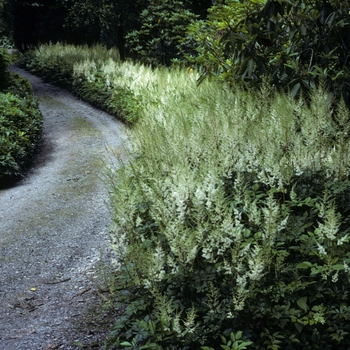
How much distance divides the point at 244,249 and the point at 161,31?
1461 centimetres

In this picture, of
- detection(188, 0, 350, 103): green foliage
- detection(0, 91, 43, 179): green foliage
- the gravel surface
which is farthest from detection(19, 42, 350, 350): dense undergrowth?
detection(0, 91, 43, 179): green foliage

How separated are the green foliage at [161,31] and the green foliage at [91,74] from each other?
1.11m

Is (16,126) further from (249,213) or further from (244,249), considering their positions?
(244,249)

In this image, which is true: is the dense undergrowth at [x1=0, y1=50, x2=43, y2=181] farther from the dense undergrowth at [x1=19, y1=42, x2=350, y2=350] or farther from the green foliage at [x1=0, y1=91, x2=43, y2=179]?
the dense undergrowth at [x1=19, y1=42, x2=350, y2=350]

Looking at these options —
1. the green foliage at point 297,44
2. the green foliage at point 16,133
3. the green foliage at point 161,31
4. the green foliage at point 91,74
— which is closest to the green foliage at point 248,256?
the green foliage at point 297,44

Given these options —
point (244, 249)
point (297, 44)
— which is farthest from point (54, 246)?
point (297, 44)

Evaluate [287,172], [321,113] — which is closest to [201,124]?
[321,113]

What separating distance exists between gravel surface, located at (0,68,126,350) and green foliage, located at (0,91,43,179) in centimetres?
26

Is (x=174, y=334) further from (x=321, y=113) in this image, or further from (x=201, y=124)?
(x=201, y=124)

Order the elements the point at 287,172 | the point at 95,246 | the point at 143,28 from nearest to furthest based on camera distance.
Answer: the point at 287,172 → the point at 95,246 → the point at 143,28

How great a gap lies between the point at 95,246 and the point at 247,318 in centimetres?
279

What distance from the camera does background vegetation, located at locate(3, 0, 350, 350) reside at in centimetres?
304

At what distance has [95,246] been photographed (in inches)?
217

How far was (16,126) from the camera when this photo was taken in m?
9.44
